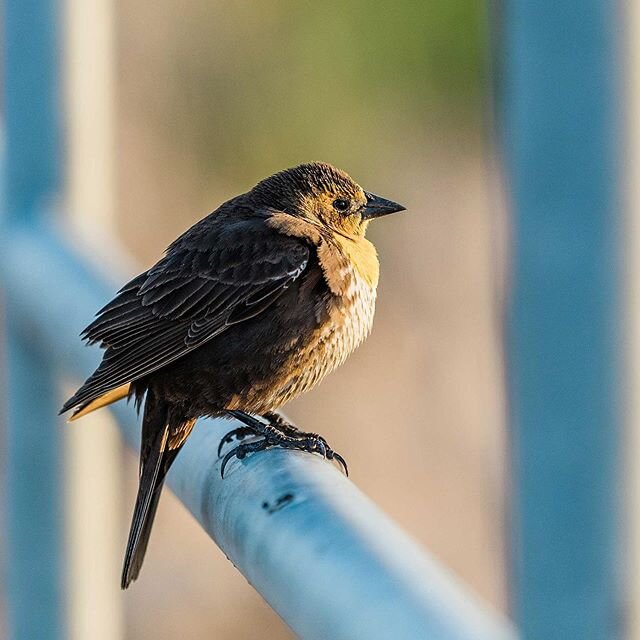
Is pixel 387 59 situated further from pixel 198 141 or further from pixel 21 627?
pixel 21 627

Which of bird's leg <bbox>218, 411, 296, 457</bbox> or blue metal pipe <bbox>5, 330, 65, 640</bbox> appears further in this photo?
bird's leg <bbox>218, 411, 296, 457</bbox>

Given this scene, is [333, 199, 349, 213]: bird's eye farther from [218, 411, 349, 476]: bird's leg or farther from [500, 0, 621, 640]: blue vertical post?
[500, 0, 621, 640]: blue vertical post

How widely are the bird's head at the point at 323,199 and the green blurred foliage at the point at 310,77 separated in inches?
247

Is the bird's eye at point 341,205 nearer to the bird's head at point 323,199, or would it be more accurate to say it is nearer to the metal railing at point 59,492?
the bird's head at point 323,199

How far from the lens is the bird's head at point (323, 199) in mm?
3363

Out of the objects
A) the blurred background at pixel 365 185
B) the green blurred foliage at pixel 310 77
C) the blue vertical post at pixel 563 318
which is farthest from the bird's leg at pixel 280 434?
the green blurred foliage at pixel 310 77

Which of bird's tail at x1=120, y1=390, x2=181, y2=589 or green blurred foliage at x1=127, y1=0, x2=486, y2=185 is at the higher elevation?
bird's tail at x1=120, y1=390, x2=181, y2=589

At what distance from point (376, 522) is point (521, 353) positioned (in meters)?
0.34

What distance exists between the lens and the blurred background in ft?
31.0

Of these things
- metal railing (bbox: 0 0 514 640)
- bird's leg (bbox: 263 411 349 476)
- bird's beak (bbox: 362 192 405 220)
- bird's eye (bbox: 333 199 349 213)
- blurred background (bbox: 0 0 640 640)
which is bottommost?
blurred background (bbox: 0 0 640 640)

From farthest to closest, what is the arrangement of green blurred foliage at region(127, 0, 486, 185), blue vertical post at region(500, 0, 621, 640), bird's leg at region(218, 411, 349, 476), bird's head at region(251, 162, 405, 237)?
green blurred foliage at region(127, 0, 486, 185), bird's head at region(251, 162, 405, 237), bird's leg at region(218, 411, 349, 476), blue vertical post at region(500, 0, 621, 640)

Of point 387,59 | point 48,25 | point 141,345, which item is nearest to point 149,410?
point 141,345

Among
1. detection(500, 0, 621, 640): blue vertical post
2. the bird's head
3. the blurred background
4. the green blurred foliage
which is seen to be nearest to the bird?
the bird's head

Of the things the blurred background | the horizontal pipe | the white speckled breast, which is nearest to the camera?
the horizontal pipe
